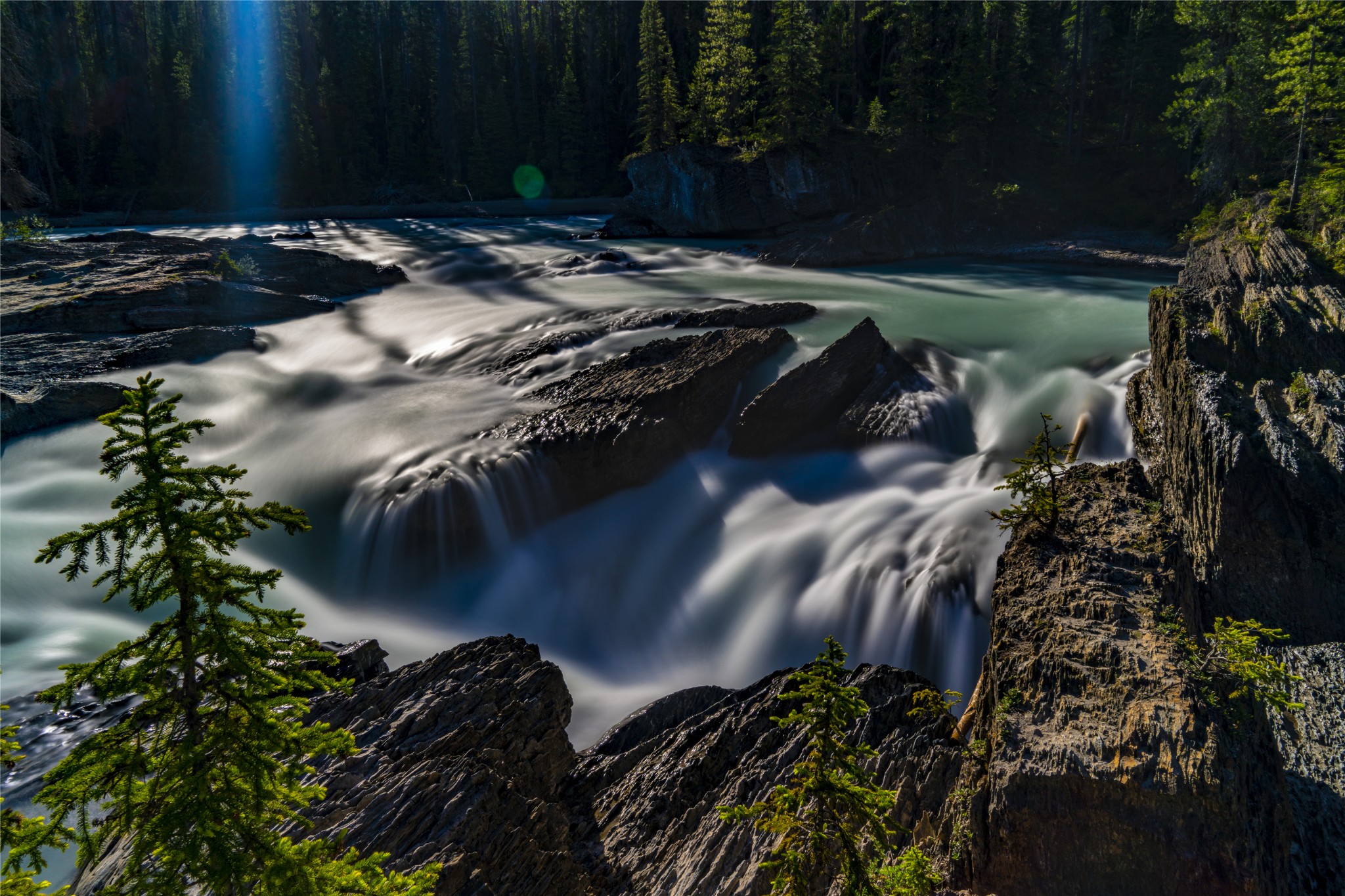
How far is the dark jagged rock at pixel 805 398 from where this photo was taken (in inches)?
537

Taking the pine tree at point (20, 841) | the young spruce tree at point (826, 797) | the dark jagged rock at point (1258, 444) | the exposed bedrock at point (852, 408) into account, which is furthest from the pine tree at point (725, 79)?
the pine tree at point (20, 841)

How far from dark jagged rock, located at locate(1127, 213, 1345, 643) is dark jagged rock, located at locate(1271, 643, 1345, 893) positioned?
2.94 feet

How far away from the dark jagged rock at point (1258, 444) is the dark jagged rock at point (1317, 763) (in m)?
0.90

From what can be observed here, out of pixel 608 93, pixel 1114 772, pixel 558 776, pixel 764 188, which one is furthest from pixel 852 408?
pixel 608 93

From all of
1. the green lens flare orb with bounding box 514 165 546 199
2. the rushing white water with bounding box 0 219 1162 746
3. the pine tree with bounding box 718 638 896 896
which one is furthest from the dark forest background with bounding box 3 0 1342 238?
the pine tree with bounding box 718 638 896 896

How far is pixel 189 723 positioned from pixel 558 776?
3.88m

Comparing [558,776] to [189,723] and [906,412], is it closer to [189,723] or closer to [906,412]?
[189,723]

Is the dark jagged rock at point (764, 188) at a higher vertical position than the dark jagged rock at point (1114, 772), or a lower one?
higher

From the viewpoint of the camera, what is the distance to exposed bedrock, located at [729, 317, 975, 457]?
13.7 m

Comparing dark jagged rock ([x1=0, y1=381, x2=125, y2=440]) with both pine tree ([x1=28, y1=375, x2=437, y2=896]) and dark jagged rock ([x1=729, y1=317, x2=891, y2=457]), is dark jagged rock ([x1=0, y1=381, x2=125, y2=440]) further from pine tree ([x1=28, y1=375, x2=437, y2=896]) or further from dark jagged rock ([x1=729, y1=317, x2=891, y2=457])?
pine tree ([x1=28, y1=375, x2=437, y2=896])

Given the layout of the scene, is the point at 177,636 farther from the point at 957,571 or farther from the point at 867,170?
the point at 867,170

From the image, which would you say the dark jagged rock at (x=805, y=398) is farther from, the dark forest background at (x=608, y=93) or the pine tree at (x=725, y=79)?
the pine tree at (x=725, y=79)

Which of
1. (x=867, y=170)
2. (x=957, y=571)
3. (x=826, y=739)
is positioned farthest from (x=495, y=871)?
(x=867, y=170)

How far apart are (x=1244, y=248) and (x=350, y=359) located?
19.6m
